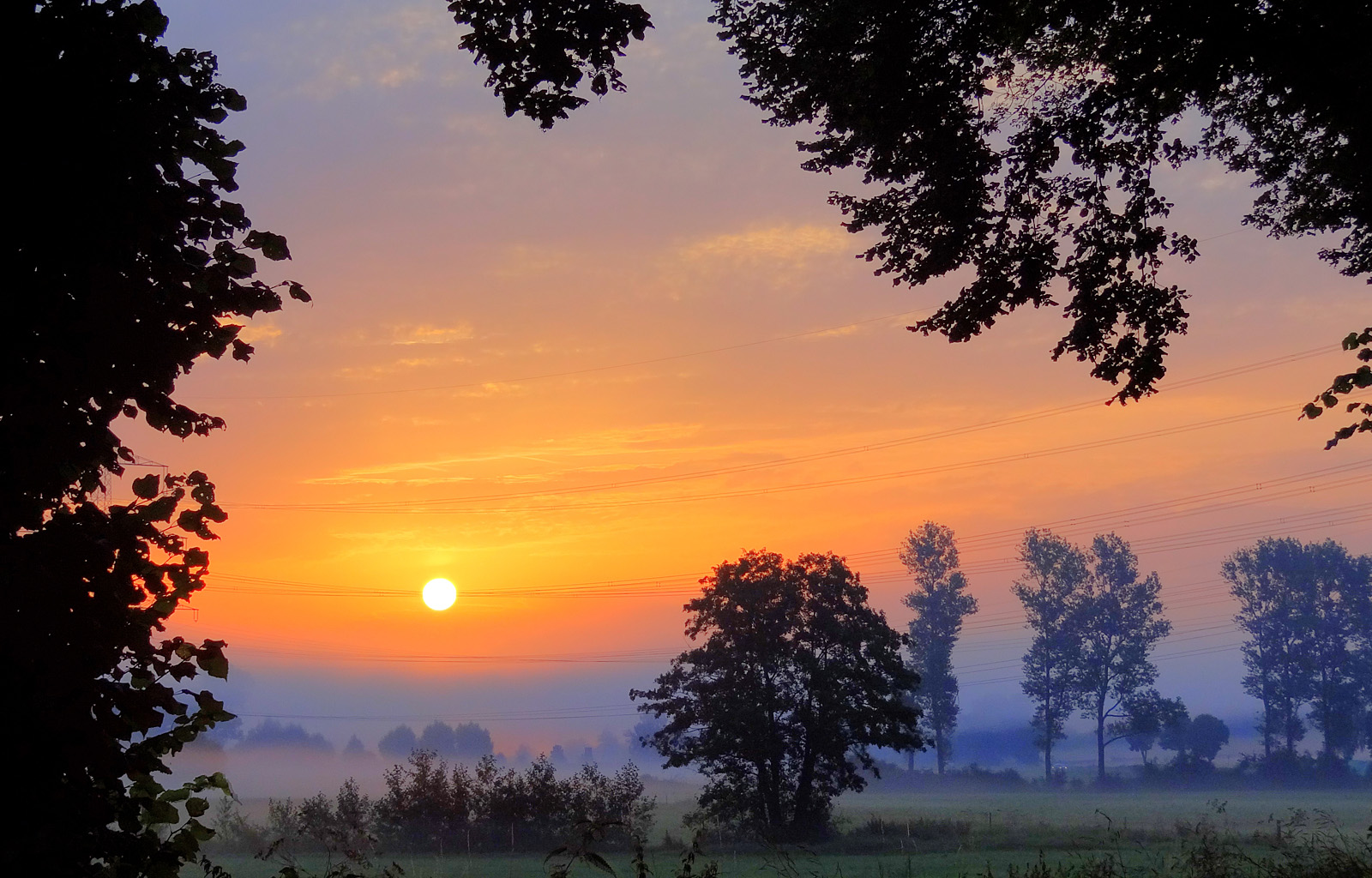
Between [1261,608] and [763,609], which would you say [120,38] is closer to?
[763,609]

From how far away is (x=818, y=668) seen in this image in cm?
4744

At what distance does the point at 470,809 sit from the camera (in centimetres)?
4466

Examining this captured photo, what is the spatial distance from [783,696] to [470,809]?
15228mm

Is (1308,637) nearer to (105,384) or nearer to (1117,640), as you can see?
(1117,640)

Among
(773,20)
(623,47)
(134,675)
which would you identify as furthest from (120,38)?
(773,20)

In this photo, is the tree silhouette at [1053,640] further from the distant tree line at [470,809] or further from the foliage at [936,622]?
the distant tree line at [470,809]

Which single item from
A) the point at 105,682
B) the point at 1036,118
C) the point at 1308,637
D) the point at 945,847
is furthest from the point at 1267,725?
the point at 105,682

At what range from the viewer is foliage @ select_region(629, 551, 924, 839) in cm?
4616

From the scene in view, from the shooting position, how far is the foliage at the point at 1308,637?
106375 mm

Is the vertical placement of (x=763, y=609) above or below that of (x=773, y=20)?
below

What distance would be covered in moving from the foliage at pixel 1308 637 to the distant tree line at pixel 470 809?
92.1 m

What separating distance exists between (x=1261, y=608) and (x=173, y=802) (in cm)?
12763

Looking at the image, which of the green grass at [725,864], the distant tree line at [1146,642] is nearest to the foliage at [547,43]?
the green grass at [725,864]

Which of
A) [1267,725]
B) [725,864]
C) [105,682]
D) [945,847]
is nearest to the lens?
[105,682]
